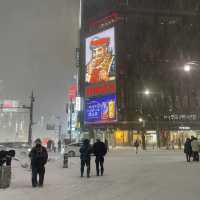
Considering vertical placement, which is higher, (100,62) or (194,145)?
(100,62)

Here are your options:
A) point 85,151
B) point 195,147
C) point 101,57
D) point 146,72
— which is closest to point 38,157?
point 85,151

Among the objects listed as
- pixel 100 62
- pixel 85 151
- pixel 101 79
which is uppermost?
pixel 100 62

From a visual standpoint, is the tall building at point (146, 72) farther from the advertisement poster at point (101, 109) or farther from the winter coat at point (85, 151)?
the winter coat at point (85, 151)

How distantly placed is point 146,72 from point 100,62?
11931 mm

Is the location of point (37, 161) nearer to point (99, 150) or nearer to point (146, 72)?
point (99, 150)

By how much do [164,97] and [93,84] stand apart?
18.6 meters

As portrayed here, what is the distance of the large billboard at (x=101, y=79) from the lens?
7525 centimetres

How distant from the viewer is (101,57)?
78750 mm

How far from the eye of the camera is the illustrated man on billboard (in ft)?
253

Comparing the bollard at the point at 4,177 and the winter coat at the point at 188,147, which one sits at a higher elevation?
the winter coat at the point at 188,147

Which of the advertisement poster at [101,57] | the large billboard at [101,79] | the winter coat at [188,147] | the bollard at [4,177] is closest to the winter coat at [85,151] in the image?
the bollard at [4,177]

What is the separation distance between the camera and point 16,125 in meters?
182

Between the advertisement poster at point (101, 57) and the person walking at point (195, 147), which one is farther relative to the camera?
the advertisement poster at point (101, 57)

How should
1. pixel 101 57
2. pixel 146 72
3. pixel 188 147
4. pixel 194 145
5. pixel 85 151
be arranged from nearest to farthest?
1. pixel 85 151
2. pixel 194 145
3. pixel 188 147
4. pixel 146 72
5. pixel 101 57
